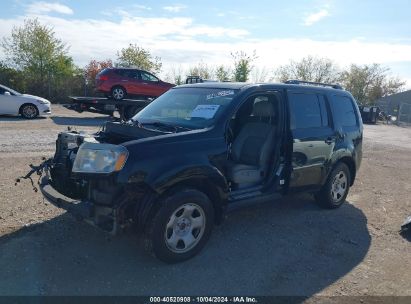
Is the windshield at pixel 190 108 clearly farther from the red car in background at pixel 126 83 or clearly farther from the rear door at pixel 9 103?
the red car in background at pixel 126 83

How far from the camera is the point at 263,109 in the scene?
5.12 m

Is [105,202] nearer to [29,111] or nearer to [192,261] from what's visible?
[192,261]

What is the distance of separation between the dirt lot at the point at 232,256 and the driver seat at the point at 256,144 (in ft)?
2.50

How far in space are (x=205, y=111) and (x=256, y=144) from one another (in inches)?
36.1

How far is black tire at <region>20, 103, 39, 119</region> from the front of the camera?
608 inches

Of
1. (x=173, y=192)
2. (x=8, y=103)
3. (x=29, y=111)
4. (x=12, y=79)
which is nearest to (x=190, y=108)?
(x=173, y=192)

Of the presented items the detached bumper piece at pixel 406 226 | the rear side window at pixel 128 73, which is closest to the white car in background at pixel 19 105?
the rear side window at pixel 128 73

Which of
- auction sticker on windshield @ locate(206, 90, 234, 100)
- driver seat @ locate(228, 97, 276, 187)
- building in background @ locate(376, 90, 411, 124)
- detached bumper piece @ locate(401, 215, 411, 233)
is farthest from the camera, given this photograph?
building in background @ locate(376, 90, 411, 124)

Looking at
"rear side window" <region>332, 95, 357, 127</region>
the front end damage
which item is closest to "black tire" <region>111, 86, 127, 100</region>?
"rear side window" <region>332, 95, 357, 127</region>

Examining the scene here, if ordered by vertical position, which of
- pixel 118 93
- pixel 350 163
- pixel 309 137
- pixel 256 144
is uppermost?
pixel 118 93

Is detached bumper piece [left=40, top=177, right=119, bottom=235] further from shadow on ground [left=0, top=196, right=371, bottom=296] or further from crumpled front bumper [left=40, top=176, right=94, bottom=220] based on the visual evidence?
shadow on ground [left=0, top=196, right=371, bottom=296]

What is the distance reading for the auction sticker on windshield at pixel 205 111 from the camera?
4413mm

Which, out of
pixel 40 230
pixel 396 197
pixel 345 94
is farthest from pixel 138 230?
pixel 396 197

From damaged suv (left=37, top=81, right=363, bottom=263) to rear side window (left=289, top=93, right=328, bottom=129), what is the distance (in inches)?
0.6
